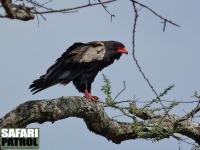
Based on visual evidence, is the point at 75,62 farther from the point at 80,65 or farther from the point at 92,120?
the point at 92,120

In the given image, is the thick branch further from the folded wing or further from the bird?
the folded wing

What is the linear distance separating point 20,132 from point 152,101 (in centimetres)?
163

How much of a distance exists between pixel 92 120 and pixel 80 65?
2480 mm

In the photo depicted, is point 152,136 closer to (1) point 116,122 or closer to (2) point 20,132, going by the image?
(1) point 116,122

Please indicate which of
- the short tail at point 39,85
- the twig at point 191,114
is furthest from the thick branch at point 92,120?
the short tail at point 39,85

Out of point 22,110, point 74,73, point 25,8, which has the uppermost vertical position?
point 74,73

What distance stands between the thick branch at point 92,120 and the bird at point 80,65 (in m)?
1.52

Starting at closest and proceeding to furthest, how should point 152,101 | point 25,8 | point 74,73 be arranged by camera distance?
point 25,8 < point 152,101 < point 74,73

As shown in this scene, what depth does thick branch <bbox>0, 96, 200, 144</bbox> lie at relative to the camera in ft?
14.2

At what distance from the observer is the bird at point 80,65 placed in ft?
24.5

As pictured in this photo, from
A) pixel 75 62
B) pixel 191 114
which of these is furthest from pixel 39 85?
pixel 191 114

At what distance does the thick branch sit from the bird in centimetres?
152

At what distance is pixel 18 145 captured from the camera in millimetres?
4535

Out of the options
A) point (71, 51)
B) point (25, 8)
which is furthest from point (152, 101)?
point (71, 51)
